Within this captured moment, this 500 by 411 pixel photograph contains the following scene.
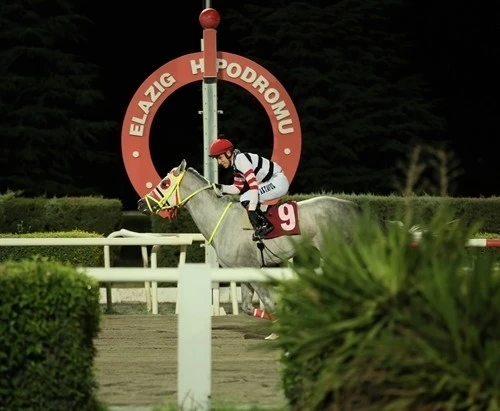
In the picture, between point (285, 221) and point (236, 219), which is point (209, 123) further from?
point (285, 221)

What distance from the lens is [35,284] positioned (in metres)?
5.21

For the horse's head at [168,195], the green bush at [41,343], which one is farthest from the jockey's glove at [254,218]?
the green bush at [41,343]

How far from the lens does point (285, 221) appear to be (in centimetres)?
1113

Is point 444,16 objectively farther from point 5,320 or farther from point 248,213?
point 5,320

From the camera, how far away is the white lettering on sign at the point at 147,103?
14.1 meters

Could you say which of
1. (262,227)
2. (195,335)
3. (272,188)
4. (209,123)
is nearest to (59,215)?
(209,123)

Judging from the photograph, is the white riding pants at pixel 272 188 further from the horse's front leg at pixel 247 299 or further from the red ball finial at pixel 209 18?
the red ball finial at pixel 209 18

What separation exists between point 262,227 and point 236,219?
0.32m

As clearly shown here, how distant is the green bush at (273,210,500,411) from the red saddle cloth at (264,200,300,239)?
238 inches

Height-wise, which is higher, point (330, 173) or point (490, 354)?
point (330, 173)

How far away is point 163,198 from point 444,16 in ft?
71.6

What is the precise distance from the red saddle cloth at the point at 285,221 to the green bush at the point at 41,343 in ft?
19.4

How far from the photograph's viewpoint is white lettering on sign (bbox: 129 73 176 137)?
14.1 metres

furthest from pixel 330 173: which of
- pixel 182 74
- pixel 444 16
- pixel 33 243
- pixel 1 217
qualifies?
pixel 33 243
